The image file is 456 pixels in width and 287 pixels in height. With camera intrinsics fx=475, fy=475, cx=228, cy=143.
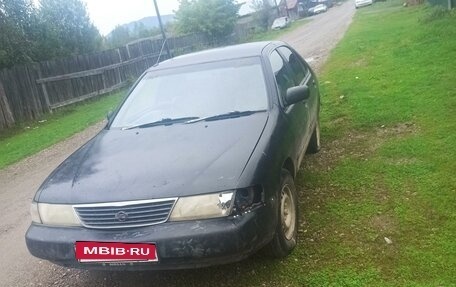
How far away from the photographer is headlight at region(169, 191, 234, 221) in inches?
120

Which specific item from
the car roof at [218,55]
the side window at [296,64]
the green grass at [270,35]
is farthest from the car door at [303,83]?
the green grass at [270,35]

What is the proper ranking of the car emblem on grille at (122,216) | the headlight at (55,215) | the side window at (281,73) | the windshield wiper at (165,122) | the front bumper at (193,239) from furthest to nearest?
the side window at (281,73), the windshield wiper at (165,122), the headlight at (55,215), the car emblem on grille at (122,216), the front bumper at (193,239)

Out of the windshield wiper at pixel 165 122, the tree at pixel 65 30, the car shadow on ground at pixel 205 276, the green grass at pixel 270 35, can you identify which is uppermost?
the tree at pixel 65 30

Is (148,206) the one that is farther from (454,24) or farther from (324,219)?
(454,24)

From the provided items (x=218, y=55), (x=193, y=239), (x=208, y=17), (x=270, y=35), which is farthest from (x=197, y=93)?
(x=270, y=35)

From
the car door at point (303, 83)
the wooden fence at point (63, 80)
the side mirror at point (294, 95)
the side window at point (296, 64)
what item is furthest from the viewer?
the wooden fence at point (63, 80)

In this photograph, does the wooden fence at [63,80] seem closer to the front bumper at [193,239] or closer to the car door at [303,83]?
the car door at [303,83]

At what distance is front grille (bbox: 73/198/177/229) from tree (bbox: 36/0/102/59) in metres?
16.1

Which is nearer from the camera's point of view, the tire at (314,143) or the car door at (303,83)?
the car door at (303,83)

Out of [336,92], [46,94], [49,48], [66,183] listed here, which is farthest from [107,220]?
[49,48]

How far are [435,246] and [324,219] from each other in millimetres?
974

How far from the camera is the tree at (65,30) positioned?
1814 centimetres

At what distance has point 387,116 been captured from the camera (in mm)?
7086

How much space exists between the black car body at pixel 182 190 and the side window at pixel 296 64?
50.4 inches
